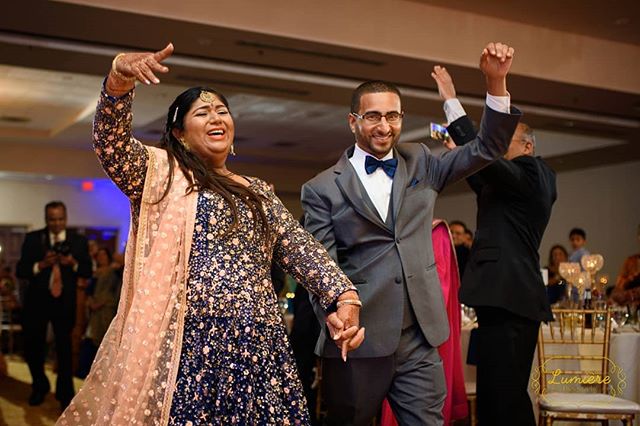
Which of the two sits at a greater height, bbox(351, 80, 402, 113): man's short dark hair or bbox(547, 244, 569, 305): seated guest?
bbox(351, 80, 402, 113): man's short dark hair

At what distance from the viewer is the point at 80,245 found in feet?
20.2

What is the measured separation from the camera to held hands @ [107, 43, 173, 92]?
188cm

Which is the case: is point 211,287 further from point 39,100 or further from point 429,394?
point 39,100

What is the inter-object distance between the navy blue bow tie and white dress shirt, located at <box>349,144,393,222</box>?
0.06ft

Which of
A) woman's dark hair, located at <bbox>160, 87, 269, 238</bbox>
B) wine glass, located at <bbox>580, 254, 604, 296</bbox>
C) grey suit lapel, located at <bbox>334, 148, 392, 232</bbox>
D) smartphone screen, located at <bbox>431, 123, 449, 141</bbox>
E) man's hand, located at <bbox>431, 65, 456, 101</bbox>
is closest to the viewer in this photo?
woman's dark hair, located at <bbox>160, 87, 269, 238</bbox>

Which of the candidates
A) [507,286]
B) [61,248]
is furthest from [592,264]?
[61,248]

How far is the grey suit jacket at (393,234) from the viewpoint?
2.59 m

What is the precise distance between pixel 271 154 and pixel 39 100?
4880mm

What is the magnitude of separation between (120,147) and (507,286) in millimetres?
1806

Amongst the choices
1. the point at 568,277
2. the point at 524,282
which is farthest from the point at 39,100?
the point at 524,282

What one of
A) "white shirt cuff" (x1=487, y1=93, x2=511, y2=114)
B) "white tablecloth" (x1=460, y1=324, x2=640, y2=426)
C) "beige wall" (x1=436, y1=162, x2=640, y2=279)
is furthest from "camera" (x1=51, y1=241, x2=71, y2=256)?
"beige wall" (x1=436, y1=162, x2=640, y2=279)

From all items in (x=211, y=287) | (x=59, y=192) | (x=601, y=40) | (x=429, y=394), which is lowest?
(x=429, y=394)

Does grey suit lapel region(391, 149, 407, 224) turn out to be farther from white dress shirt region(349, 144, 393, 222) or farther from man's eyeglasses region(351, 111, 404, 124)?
man's eyeglasses region(351, 111, 404, 124)

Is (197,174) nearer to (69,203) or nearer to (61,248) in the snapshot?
(61,248)
